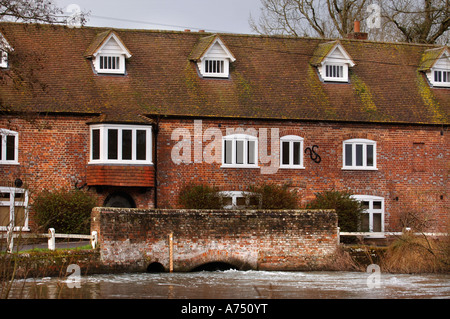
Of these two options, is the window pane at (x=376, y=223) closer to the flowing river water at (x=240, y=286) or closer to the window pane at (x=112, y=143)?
the flowing river water at (x=240, y=286)

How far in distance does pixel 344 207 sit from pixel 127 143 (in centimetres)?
930

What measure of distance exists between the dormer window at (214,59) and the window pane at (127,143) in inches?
204

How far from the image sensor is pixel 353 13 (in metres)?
49.6

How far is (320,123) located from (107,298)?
17.2 m

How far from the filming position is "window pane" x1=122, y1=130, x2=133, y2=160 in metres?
31.6

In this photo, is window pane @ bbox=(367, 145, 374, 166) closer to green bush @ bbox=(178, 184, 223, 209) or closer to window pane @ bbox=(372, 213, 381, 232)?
window pane @ bbox=(372, 213, 381, 232)

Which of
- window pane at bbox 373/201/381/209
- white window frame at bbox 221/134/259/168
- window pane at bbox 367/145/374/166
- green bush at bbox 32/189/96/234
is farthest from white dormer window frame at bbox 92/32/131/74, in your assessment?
window pane at bbox 373/201/381/209

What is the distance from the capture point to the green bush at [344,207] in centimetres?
3194

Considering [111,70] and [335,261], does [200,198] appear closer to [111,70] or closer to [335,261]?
[335,261]

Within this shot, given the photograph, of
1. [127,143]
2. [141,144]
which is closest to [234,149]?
[141,144]

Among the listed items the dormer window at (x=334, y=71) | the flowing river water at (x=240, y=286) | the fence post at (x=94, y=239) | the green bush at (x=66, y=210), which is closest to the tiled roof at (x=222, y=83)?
the dormer window at (x=334, y=71)
